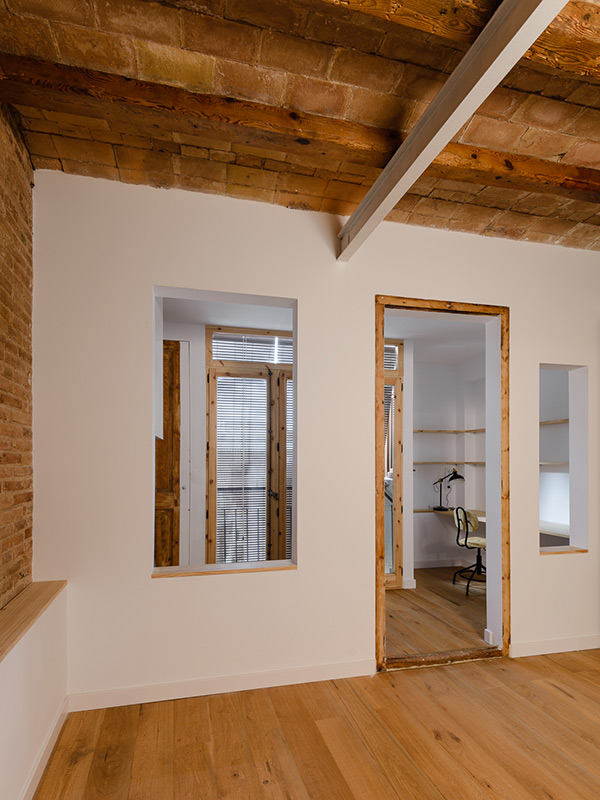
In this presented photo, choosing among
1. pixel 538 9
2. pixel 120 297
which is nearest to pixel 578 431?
pixel 538 9

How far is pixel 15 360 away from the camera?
7.79 feet

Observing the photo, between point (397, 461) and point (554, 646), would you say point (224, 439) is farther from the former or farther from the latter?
point (554, 646)

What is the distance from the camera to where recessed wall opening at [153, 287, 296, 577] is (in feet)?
15.8

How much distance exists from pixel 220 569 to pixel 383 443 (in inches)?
48.1

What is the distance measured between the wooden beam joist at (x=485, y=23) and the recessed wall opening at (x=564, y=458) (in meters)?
2.24

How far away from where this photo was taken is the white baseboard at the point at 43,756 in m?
1.94

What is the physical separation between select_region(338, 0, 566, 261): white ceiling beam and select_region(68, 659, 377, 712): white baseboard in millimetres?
2566

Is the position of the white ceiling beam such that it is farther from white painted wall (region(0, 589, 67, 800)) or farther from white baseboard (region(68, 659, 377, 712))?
white baseboard (region(68, 659, 377, 712))

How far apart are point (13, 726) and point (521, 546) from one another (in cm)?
299

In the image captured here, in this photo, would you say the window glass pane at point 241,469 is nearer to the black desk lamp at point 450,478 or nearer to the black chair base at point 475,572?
the black chair base at point 475,572

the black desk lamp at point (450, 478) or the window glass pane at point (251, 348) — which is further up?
the window glass pane at point (251, 348)

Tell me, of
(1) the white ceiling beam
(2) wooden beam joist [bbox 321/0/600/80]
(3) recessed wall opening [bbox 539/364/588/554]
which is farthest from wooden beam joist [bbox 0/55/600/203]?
(3) recessed wall opening [bbox 539/364/588/554]

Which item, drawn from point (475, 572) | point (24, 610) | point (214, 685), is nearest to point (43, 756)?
point (24, 610)

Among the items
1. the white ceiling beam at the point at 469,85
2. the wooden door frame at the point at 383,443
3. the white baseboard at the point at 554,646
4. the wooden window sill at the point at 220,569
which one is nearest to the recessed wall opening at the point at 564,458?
the wooden door frame at the point at 383,443
